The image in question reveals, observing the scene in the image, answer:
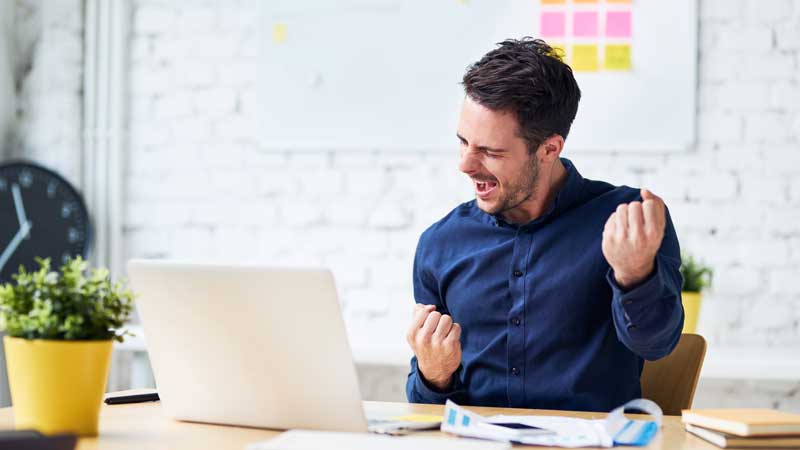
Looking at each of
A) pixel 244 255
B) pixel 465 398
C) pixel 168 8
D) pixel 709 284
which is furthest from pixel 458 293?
pixel 168 8

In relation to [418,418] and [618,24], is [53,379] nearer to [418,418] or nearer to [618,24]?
[418,418]

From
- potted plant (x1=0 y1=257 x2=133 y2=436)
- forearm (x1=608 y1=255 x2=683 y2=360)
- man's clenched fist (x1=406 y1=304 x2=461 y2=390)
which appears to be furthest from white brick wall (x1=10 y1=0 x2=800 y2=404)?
potted plant (x1=0 y1=257 x2=133 y2=436)

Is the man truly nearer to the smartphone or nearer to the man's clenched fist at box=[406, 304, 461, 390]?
the man's clenched fist at box=[406, 304, 461, 390]

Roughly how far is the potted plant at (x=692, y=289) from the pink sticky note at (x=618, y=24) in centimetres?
73

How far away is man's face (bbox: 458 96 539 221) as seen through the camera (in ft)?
6.30

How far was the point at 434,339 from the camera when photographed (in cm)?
160

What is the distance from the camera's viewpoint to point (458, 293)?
6.37 feet

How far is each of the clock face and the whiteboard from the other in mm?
682

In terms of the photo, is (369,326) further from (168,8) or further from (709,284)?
(168,8)

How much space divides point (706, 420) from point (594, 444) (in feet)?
0.59

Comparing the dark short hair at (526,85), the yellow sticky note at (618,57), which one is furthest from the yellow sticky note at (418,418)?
the yellow sticky note at (618,57)

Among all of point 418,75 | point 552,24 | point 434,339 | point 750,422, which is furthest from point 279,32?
point 750,422

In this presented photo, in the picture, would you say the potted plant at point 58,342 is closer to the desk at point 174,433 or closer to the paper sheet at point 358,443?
the desk at point 174,433

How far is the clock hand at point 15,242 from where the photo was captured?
10.8 feet
